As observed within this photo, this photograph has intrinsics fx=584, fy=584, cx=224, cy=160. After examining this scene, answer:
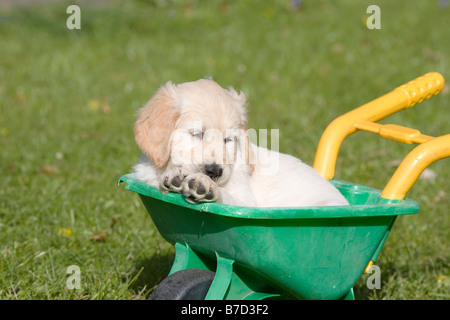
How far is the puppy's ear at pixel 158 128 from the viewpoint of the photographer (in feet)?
8.80

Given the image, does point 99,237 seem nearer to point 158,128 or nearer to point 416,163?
point 158,128

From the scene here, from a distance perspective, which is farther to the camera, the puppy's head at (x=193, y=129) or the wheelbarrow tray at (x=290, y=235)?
the puppy's head at (x=193, y=129)

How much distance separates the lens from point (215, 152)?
8.59 ft

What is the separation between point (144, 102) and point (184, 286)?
4.15 meters

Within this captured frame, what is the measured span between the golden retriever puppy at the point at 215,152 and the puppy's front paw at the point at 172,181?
0.05 meters

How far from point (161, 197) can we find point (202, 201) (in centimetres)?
22

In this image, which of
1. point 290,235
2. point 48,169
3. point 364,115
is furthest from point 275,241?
point 48,169

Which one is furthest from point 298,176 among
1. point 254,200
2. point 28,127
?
point 28,127

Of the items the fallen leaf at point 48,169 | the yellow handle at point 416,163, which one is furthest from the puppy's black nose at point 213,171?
the fallen leaf at point 48,169

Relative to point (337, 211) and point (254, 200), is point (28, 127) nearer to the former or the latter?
point (254, 200)

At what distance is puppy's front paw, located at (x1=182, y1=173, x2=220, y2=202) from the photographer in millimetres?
2281

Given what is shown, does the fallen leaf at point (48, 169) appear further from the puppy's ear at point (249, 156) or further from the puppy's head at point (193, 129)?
the puppy's ear at point (249, 156)

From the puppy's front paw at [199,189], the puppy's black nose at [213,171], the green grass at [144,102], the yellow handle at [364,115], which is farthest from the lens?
the green grass at [144,102]

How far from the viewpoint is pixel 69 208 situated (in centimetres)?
394
